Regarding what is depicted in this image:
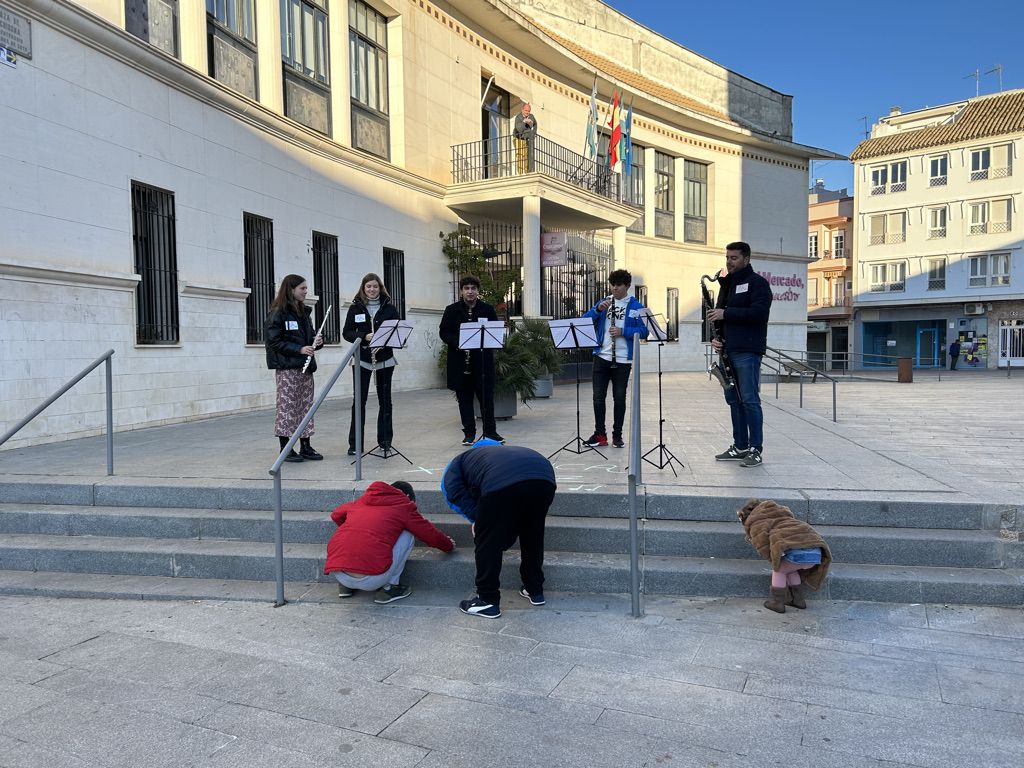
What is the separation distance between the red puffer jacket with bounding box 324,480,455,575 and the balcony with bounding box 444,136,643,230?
39.9ft

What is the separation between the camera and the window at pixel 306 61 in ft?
41.3

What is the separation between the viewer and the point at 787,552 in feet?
13.5

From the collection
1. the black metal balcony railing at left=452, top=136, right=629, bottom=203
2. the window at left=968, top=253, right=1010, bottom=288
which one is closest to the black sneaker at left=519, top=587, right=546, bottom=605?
the black metal balcony railing at left=452, top=136, right=629, bottom=203

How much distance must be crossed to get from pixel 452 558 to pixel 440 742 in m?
1.97

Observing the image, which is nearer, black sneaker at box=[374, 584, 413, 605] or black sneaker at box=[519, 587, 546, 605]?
black sneaker at box=[519, 587, 546, 605]

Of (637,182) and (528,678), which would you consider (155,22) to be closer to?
(528,678)

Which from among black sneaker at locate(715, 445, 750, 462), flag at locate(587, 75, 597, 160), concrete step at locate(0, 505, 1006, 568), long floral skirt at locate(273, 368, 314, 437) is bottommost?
concrete step at locate(0, 505, 1006, 568)

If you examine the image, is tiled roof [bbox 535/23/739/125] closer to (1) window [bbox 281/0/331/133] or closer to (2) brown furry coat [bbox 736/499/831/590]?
(1) window [bbox 281/0/331/133]

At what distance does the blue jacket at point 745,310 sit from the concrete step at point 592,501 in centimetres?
155

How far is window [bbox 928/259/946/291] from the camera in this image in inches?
1529

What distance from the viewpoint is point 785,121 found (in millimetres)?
30578

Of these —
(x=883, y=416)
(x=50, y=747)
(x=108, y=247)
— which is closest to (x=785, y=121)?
(x=883, y=416)

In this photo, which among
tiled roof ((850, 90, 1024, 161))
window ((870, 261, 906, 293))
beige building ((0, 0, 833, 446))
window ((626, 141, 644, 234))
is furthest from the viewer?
window ((870, 261, 906, 293))

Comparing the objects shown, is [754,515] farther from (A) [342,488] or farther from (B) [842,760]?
(A) [342,488]
